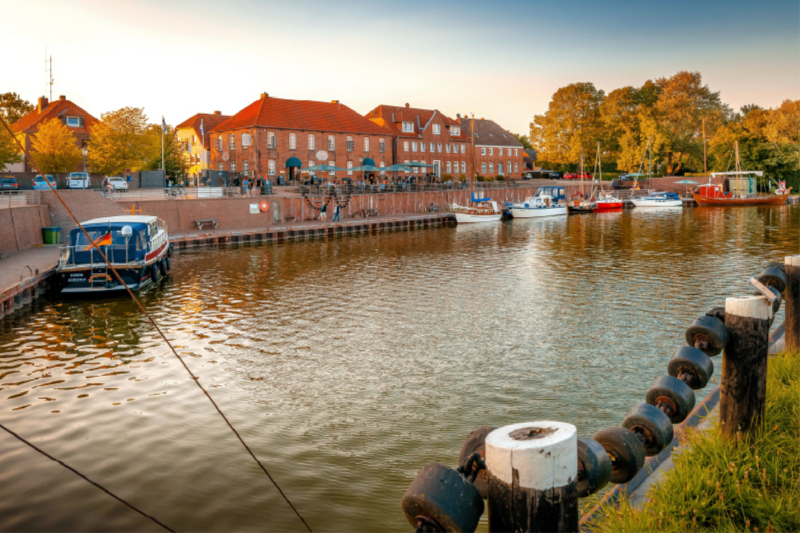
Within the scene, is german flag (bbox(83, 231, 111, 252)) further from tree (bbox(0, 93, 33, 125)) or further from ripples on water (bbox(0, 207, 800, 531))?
tree (bbox(0, 93, 33, 125))

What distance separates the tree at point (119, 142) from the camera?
59.7 metres

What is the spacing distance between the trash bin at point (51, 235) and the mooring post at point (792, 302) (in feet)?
116

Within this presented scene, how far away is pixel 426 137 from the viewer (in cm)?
8838

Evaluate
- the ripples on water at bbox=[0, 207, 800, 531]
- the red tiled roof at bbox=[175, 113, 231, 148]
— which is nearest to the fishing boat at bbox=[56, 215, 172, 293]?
the ripples on water at bbox=[0, 207, 800, 531]

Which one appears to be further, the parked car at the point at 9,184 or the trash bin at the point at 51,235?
Result: the parked car at the point at 9,184

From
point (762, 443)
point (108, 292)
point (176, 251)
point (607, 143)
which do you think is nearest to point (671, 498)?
point (762, 443)

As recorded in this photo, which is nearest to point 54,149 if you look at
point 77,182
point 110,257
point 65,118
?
point 77,182

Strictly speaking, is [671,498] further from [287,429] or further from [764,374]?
[287,429]

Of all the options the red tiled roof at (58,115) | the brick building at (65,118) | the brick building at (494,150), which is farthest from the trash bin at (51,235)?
the brick building at (494,150)

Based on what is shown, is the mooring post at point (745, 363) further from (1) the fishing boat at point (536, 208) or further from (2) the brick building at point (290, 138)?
(2) the brick building at point (290, 138)

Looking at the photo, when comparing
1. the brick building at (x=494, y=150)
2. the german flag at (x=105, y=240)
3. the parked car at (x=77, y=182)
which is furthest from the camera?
the brick building at (x=494, y=150)

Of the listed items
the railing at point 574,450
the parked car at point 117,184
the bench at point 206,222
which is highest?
the parked car at point 117,184

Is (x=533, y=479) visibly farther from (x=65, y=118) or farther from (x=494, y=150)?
(x=494, y=150)

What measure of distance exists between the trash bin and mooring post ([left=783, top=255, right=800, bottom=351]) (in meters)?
35.5
